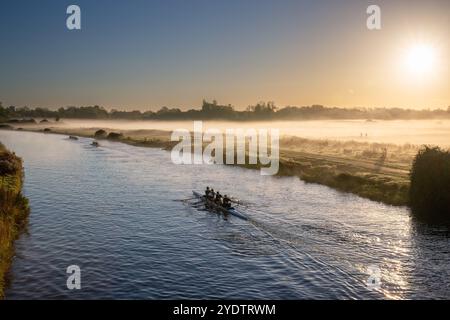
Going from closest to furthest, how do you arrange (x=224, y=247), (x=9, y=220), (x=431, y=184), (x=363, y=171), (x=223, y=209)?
(x=224, y=247) < (x=9, y=220) < (x=223, y=209) < (x=431, y=184) < (x=363, y=171)

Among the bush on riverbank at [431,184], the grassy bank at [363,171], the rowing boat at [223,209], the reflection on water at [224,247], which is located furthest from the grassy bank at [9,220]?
the grassy bank at [363,171]

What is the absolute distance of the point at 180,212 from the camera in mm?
51469

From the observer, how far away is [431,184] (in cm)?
5400

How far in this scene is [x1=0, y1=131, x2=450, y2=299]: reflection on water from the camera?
97.4 feet

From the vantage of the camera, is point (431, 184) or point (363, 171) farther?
point (363, 171)

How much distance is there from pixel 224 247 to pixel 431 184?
99.0 feet

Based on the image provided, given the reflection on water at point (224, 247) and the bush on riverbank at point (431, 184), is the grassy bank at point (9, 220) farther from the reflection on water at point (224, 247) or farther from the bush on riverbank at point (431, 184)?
the bush on riverbank at point (431, 184)

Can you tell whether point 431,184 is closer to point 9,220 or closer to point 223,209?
point 223,209

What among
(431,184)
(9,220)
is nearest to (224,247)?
(9,220)

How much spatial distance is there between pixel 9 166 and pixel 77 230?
30064mm

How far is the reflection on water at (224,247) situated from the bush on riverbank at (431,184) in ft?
12.2

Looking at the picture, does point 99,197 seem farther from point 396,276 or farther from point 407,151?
point 407,151
